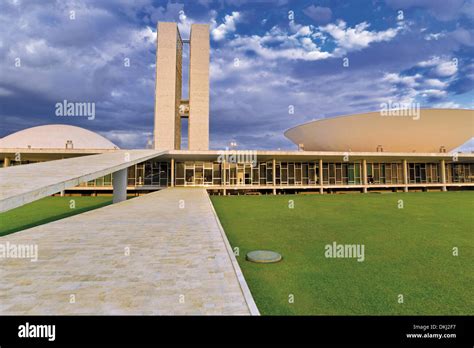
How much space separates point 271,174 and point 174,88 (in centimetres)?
2262

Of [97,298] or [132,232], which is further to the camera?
[132,232]

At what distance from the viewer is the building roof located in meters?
28.2

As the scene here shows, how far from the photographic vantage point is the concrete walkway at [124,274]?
3.39 metres

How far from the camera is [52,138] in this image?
38.6 metres

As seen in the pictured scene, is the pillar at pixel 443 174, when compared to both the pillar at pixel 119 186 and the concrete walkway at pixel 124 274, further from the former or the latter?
the pillar at pixel 119 186

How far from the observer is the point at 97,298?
3.58m

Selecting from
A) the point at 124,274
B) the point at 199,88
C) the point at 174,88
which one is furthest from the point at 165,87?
the point at 124,274
